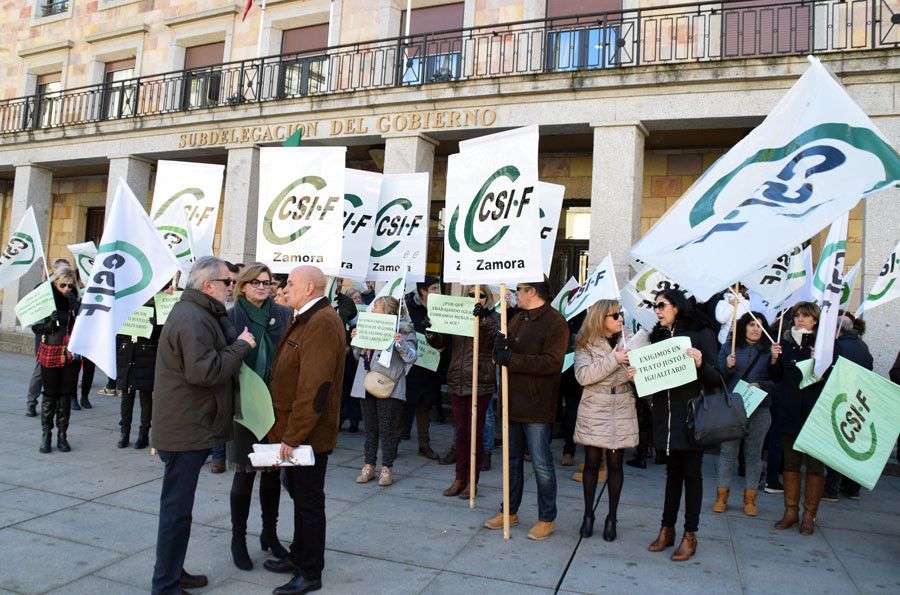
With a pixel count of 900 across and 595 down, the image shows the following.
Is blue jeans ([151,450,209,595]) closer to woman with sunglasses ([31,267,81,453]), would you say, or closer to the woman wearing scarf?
the woman wearing scarf

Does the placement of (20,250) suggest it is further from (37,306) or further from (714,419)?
(714,419)

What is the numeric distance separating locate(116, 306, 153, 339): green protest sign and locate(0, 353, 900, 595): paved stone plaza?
4.36 feet

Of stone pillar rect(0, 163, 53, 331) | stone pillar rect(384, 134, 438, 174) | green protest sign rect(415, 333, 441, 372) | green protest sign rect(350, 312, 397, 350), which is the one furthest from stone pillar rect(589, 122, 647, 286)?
stone pillar rect(0, 163, 53, 331)

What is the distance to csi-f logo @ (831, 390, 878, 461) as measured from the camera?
4848mm

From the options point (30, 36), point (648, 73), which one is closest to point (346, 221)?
point (648, 73)

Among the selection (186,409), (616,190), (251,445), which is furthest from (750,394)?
(616,190)

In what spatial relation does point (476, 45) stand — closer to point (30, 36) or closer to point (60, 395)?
point (60, 395)

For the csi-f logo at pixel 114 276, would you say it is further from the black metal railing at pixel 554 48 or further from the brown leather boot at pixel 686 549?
the black metal railing at pixel 554 48

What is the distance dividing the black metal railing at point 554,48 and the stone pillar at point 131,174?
1623 mm

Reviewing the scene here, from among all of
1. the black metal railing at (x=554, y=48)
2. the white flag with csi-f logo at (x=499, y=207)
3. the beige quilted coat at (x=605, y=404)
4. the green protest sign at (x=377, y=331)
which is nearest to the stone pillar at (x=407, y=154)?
the black metal railing at (x=554, y=48)

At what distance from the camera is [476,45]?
13.2 m

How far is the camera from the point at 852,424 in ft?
16.1

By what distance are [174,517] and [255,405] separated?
0.75m

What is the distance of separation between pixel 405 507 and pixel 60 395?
4.18 m
